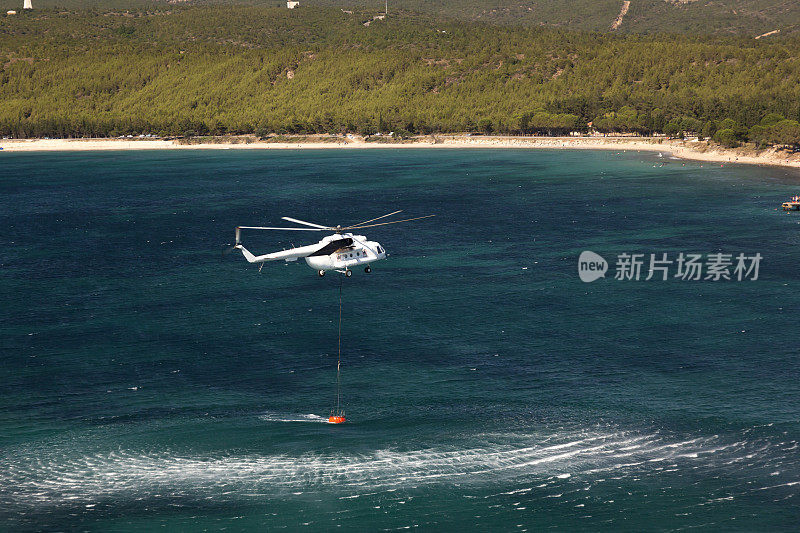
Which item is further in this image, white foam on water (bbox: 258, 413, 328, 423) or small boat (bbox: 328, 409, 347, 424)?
white foam on water (bbox: 258, 413, 328, 423)

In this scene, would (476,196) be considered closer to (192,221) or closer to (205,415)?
(192,221)

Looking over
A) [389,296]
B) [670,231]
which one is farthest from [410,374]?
[670,231]

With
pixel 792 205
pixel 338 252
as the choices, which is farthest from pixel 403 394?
pixel 792 205
